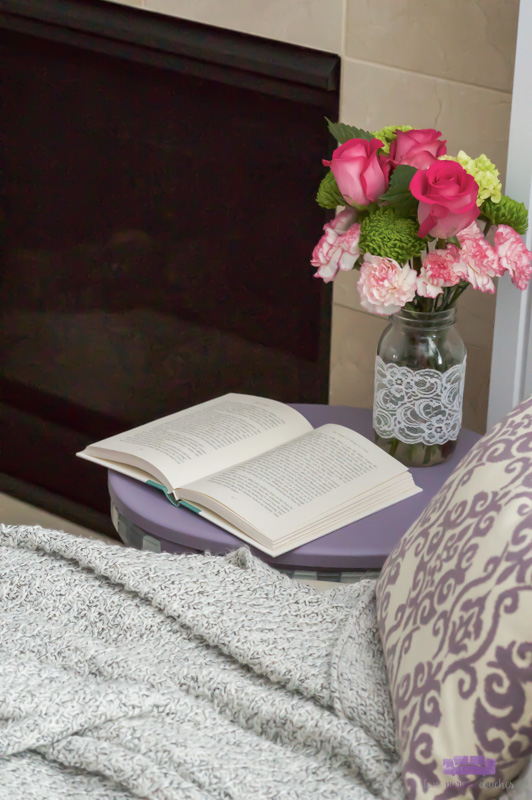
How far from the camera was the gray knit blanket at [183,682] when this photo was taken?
741mm

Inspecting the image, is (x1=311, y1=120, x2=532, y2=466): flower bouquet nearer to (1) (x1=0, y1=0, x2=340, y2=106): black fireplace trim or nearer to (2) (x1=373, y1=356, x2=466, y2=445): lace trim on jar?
(2) (x1=373, y1=356, x2=466, y2=445): lace trim on jar

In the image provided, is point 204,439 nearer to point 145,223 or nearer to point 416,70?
point 416,70

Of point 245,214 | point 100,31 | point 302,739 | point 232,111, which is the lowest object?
point 302,739

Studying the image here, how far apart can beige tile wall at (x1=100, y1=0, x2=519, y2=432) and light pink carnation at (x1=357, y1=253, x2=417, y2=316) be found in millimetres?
315

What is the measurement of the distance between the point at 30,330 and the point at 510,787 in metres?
1.84

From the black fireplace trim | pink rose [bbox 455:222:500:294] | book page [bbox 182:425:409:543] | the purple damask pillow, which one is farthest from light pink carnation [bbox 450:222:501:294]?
the black fireplace trim

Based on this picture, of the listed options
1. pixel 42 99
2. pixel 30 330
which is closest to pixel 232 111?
pixel 42 99

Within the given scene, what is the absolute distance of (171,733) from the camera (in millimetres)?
774

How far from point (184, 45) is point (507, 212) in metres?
0.81

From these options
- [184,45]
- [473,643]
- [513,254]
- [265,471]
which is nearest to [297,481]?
[265,471]

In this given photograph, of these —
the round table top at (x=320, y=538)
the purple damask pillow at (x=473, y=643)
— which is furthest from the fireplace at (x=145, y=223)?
the purple damask pillow at (x=473, y=643)

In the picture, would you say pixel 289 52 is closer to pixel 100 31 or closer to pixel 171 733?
pixel 100 31

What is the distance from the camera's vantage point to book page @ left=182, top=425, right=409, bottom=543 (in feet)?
3.76

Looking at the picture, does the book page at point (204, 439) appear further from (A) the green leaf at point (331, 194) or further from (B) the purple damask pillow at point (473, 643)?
(B) the purple damask pillow at point (473, 643)
